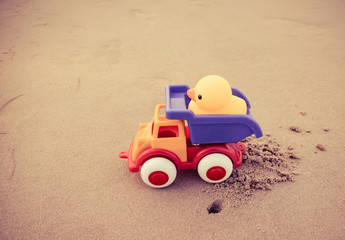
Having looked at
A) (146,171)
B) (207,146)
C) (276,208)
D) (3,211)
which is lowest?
(3,211)

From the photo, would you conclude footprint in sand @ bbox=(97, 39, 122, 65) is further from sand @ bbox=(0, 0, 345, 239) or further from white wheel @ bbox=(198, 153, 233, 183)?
white wheel @ bbox=(198, 153, 233, 183)

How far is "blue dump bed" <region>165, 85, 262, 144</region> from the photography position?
116cm

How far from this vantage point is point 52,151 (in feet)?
5.32

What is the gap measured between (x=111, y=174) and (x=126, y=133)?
37 cm

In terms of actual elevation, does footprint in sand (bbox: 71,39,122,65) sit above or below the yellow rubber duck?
below

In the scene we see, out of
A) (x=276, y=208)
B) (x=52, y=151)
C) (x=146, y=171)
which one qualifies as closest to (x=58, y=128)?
(x=52, y=151)

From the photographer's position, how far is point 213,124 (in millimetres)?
1184

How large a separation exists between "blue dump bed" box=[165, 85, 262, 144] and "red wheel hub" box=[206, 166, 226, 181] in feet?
0.51

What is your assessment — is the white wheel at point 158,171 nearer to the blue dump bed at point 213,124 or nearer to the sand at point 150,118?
the sand at point 150,118

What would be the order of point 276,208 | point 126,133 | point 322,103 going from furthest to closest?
1. point 322,103
2. point 126,133
3. point 276,208

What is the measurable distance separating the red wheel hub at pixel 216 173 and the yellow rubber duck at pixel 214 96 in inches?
12.5

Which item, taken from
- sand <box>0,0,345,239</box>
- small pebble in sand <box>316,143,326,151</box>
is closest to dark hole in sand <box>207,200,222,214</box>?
sand <box>0,0,345,239</box>

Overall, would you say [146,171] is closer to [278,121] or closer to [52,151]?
[52,151]

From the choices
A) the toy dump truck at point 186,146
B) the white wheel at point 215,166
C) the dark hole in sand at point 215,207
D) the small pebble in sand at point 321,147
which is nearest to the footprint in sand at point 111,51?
the toy dump truck at point 186,146
